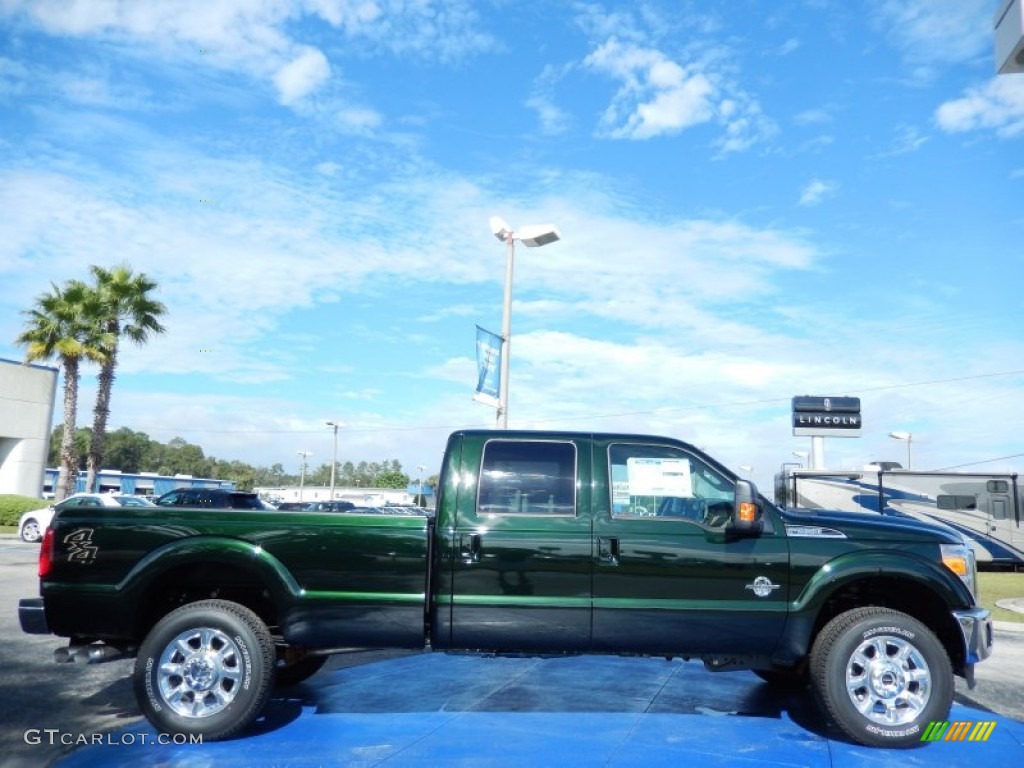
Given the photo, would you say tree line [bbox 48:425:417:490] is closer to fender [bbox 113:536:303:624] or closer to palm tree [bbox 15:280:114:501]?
palm tree [bbox 15:280:114:501]

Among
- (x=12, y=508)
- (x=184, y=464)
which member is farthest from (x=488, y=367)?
(x=184, y=464)

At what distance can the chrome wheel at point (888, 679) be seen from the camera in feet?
17.4

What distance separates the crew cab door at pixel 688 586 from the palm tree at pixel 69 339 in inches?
1168

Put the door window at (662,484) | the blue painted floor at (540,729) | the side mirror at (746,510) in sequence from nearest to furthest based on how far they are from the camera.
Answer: the blue painted floor at (540,729), the side mirror at (746,510), the door window at (662,484)

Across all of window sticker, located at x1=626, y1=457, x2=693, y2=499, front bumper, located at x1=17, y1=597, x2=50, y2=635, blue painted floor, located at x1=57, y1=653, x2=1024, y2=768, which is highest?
window sticker, located at x1=626, y1=457, x2=693, y2=499

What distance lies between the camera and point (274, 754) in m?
4.98

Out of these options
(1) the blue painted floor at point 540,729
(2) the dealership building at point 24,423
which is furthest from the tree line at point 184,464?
(1) the blue painted floor at point 540,729

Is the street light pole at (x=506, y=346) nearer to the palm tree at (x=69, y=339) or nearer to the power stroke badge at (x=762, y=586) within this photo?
the power stroke badge at (x=762, y=586)

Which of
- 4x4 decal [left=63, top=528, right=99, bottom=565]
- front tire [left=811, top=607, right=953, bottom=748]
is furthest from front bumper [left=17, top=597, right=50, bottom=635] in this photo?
front tire [left=811, top=607, right=953, bottom=748]

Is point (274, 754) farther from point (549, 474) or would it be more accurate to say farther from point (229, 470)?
point (229, 470)

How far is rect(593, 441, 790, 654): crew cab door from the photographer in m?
5.39

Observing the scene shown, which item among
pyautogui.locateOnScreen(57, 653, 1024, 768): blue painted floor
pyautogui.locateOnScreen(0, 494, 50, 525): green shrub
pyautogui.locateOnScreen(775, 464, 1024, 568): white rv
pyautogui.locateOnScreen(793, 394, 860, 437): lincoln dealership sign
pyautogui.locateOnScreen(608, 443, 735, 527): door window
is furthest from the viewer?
pyautogui.locateOnScreen(793, 394, 860, 437): lincoln dealership sign

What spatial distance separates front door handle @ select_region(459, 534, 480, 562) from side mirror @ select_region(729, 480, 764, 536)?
167 centimetres

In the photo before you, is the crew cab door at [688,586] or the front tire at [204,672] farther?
the crew cab door at [688,586]
